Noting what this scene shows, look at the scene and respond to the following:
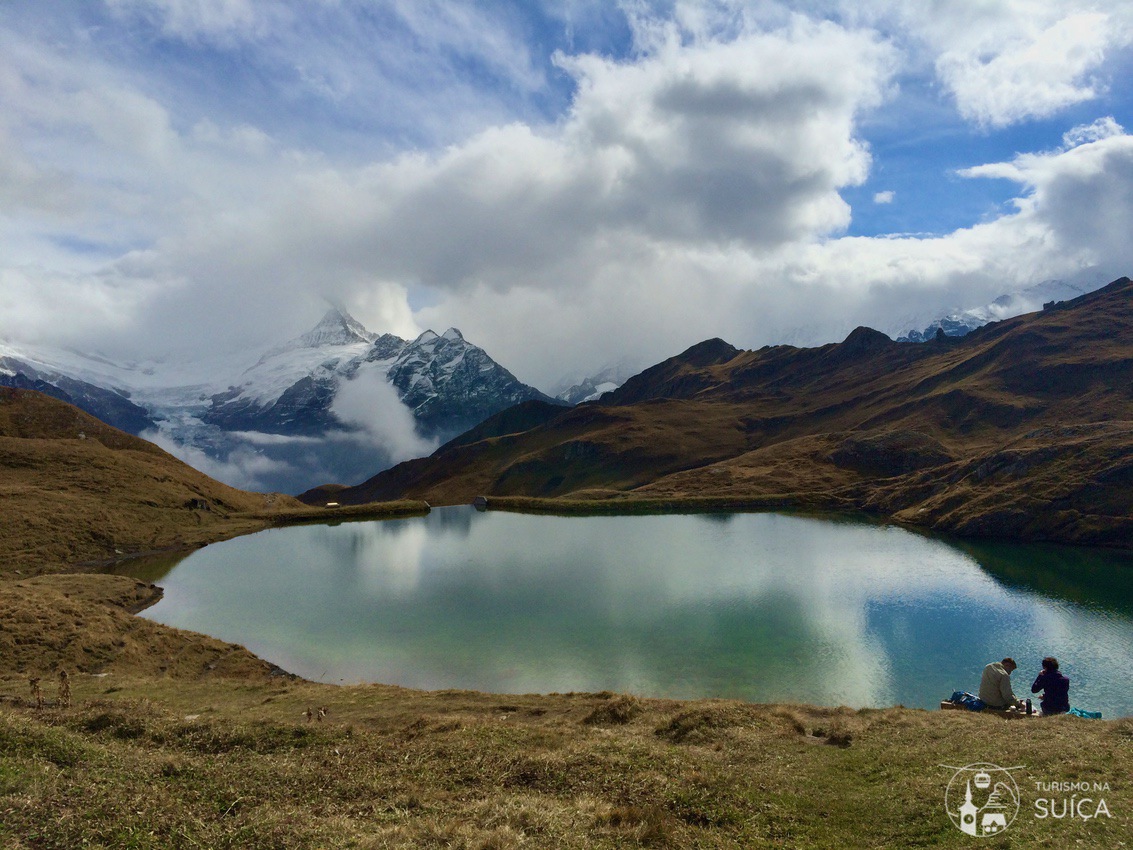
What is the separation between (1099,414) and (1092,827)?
181555mm

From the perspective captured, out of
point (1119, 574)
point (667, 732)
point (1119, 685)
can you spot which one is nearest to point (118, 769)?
point (667, 732)

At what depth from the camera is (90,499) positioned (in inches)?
3536

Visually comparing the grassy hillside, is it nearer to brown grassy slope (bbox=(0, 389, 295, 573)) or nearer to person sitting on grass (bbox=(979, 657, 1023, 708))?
person sitting on grass (bbox=(979, 657, 1023, 708))

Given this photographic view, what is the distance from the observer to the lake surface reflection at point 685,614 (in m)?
37.8

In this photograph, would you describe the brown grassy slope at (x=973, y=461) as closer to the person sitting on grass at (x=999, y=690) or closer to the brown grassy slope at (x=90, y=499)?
the brown grassy slope at (x=90, y=499)

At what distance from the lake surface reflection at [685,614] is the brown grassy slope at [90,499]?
36.2 feet

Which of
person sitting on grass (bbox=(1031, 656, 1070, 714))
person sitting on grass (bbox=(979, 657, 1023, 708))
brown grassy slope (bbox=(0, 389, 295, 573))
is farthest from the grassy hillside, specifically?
brown grassy slope (bbox=(0, 389, 295, 573))

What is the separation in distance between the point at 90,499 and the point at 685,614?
9068cm

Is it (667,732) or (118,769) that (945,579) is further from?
(118,769)

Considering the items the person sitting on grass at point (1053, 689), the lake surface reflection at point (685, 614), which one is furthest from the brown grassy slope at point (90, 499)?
the person sitting on grass at point (1053, 689)

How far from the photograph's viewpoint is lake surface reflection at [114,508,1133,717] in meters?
37.8

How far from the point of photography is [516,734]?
21.4 meters

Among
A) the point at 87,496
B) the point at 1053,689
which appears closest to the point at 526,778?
the point at 1053,689

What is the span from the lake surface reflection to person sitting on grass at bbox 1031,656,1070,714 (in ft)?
33.6
